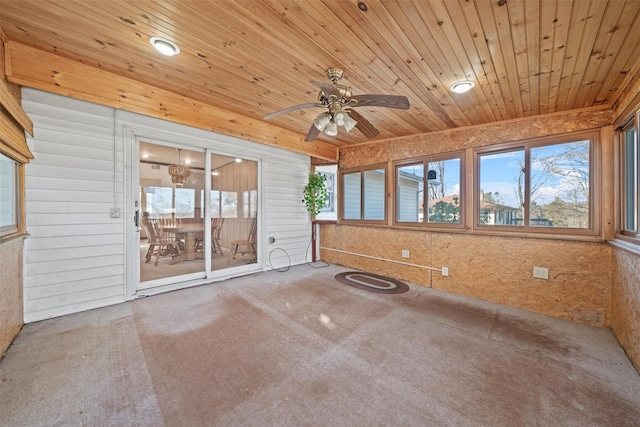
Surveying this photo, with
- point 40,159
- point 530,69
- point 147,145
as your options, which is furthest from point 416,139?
point 40,159

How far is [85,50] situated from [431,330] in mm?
4358

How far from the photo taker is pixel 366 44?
2008 millimetres

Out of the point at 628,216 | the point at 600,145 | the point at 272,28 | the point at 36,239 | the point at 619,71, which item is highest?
the point at 272,28

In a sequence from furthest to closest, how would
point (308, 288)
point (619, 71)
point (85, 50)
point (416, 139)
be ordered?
point (416, 139), point (308, 288), point (85, 50), point (619, 71)

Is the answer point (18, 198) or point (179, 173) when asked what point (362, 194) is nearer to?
point (179, 173)

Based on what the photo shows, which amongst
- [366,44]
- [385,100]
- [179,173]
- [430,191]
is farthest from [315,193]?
[366,44]

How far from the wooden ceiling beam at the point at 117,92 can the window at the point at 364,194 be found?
1.99m

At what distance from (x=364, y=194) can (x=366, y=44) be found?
3.22m

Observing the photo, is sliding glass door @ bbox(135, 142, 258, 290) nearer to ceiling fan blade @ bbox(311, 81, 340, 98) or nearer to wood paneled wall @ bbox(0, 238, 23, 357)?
wood paneled wall @ bbox(0, 238, 23, 357)

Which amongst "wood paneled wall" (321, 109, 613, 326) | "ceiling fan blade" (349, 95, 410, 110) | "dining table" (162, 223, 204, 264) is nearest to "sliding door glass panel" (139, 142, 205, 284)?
"dining table" (162, 223, 204, 264)

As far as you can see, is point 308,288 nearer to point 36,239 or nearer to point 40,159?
point 36,239

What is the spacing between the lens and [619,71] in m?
2.13

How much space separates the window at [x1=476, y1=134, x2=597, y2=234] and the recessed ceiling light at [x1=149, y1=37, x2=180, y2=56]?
3.94m

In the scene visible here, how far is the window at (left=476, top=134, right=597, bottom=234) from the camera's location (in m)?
2.88
